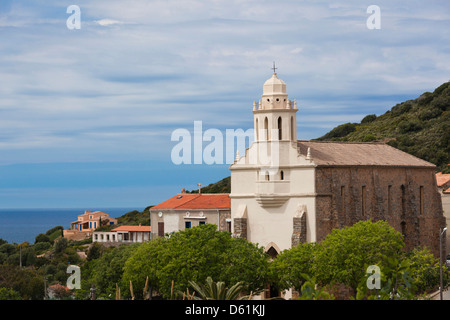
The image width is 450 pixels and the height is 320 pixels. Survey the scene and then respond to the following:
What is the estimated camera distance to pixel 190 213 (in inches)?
2773

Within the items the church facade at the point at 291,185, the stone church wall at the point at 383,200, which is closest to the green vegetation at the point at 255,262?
the church facade at the point at 291,185

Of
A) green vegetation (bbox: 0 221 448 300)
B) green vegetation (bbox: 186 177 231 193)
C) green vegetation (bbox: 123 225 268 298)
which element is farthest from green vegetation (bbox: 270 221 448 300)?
green vegetation (bbox: 186 177 231 193)

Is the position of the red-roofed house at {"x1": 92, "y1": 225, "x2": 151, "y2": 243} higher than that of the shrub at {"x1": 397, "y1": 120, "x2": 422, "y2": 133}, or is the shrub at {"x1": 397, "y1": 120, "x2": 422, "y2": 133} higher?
the shrub at {"x1": 397, "y1": 120, "x2": 422, "y2": 133}

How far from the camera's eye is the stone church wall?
5541cm

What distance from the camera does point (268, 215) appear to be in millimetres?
56906

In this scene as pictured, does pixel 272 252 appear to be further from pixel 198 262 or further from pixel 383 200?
pixel 383 200

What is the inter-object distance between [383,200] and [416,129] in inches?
2784

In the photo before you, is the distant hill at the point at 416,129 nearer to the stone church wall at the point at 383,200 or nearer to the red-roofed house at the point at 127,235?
the stone church wall at the point at 383,200

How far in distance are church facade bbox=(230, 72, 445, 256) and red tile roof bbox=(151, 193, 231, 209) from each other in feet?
34.2

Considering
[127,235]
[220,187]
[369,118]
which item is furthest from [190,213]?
[369,118]

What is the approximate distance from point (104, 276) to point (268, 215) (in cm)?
1447

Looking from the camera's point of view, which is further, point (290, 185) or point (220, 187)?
point (220, 187)

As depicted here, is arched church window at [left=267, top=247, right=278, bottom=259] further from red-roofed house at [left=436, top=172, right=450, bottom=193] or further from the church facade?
red-roofed house at [left=436, top=172, right=450, bottom=193]
